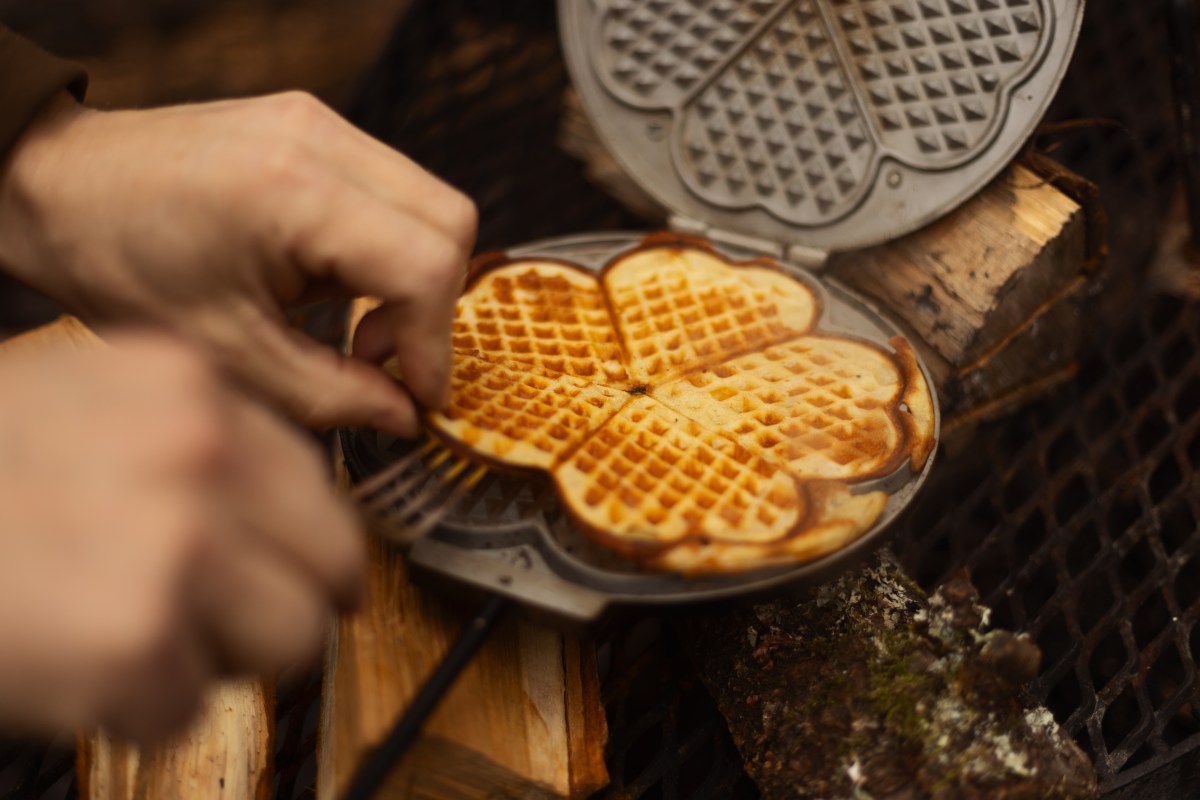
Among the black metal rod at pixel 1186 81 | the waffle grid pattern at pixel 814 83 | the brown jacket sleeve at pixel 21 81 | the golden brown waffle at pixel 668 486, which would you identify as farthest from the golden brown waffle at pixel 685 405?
the black metal rod at pixel 1186 81

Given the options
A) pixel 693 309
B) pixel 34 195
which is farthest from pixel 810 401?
pixel 34 195

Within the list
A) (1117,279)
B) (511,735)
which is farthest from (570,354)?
(1117,279)

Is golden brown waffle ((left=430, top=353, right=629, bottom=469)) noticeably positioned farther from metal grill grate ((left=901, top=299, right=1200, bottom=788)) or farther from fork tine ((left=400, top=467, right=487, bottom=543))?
metal grill grate ((left=901, top=299, right=1200, bottom=788))

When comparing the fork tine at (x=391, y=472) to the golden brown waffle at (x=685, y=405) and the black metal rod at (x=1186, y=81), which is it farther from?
the black metal rod at (x=1186, y=81)

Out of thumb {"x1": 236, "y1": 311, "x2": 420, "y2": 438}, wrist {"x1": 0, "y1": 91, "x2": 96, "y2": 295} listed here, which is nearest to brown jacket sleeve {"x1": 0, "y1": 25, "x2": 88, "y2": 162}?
wrist {"x1": 0, "y1": 91, "x2": 96, "y2": 295}

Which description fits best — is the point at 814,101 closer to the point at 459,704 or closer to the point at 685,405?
the point at 685,405
